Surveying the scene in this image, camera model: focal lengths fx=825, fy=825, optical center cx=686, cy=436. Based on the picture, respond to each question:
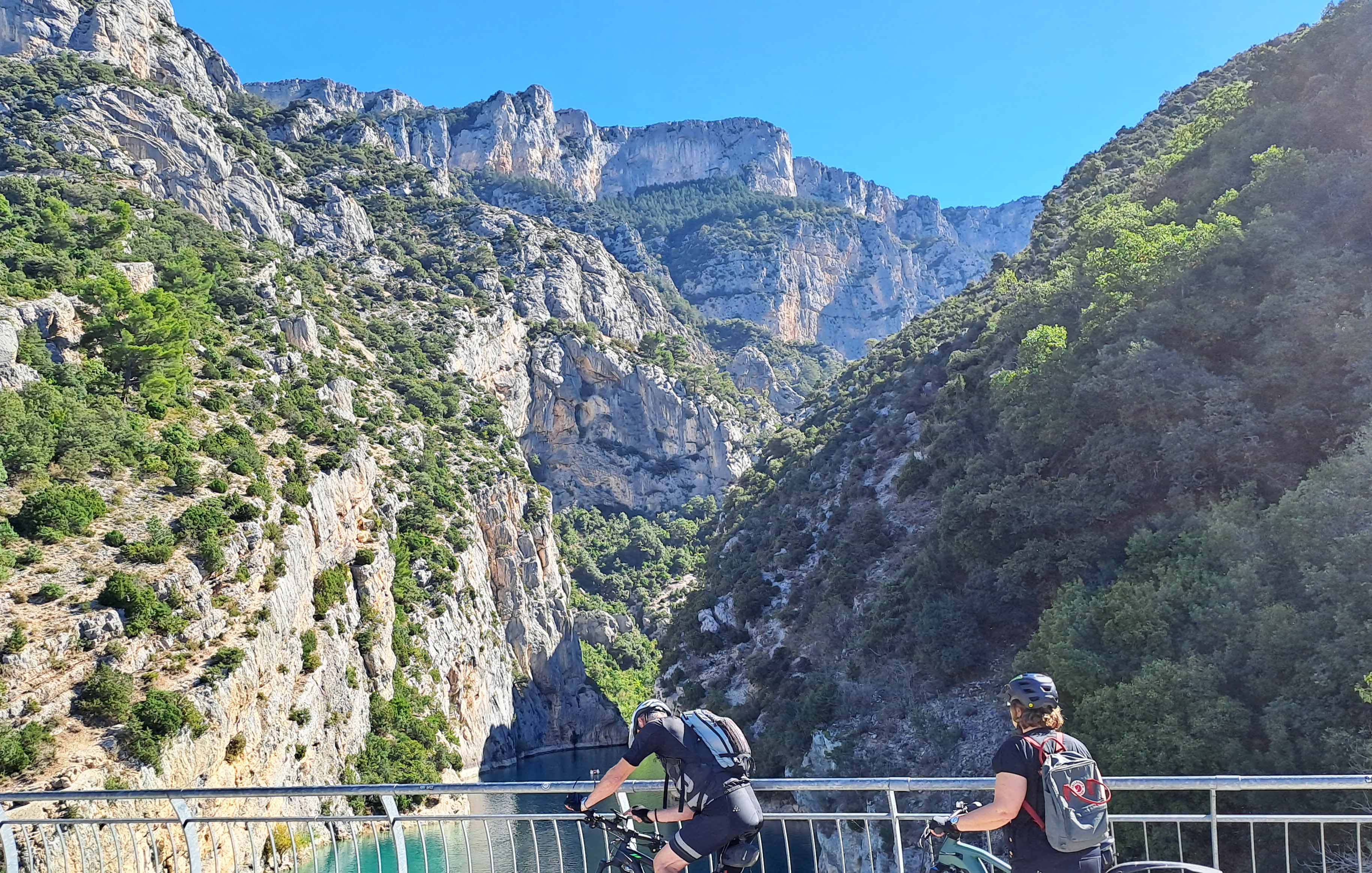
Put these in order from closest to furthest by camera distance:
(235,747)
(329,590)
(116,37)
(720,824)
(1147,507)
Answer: (720,824) < (1147,507) < (235,747) < (329,590) < (116,37)

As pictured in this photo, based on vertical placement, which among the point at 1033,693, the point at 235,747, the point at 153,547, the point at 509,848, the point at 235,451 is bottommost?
the point at 509,848

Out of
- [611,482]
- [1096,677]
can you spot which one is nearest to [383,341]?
[611,482]

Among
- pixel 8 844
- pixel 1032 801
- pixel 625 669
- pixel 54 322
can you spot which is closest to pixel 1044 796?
pixel 1032 801

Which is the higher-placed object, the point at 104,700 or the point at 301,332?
the point at 301,332

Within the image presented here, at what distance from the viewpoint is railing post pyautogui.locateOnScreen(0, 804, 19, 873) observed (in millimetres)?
6867

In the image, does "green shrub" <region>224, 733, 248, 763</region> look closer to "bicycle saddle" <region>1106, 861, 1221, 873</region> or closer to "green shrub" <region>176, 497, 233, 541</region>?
"green shrub" <region>176, 497, 233, 541</region>

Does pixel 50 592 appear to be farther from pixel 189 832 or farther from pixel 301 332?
pixel 301 332

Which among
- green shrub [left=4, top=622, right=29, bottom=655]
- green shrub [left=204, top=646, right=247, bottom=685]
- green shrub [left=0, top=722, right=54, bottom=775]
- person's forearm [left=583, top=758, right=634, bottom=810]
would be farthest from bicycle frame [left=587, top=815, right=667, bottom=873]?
green shrub [left=204, top=646, right=247, bottom=685]

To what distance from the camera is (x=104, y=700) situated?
20719 mm

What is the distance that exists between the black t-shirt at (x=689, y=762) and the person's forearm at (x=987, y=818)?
131cm

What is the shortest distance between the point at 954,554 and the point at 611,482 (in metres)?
60.0

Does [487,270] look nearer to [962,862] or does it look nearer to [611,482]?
[611,482]

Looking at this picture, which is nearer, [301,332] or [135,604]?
[135,604]

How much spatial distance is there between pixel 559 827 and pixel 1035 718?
728 centimetres
